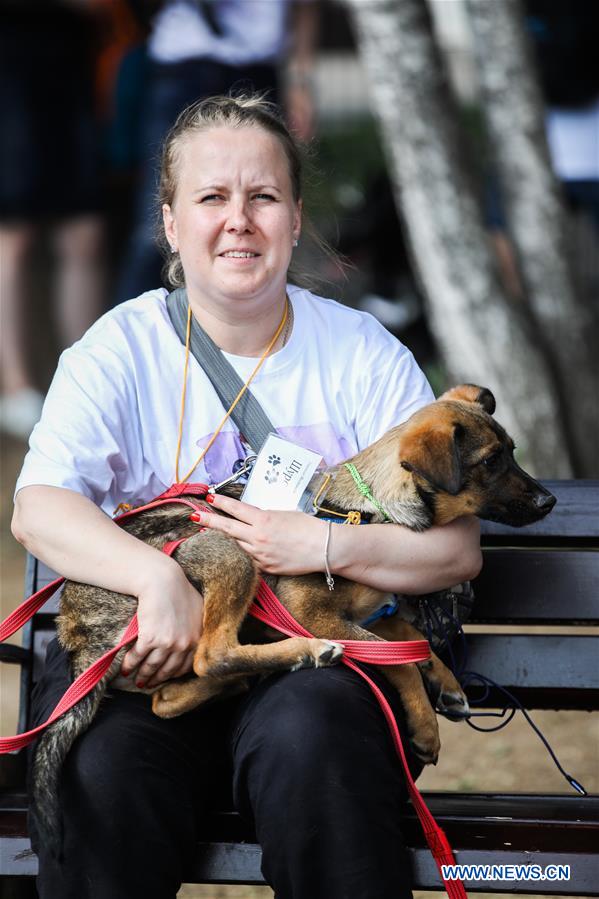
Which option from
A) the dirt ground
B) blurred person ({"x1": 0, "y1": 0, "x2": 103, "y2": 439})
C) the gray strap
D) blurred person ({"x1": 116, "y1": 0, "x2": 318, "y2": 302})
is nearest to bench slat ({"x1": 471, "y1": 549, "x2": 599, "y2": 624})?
the gray strap

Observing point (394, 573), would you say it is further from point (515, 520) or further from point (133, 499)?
point (133, 499)

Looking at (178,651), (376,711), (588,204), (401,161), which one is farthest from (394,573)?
(588,204)

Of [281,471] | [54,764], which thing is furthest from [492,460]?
[54,764]

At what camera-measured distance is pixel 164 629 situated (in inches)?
104

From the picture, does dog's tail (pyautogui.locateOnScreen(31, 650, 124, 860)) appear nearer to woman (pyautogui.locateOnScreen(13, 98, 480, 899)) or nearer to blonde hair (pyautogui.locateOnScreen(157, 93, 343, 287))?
woman (pyautogui.locateOnScreen(13, 98, 480, 899))

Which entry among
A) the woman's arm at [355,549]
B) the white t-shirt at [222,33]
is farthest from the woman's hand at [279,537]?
the white t-shirt at [222,33]

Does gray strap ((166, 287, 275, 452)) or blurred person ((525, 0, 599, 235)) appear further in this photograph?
blurred person ((525, 0, 599, 235))

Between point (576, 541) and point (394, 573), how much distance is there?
30.8 inches

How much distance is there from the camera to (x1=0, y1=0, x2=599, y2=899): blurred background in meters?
6.25

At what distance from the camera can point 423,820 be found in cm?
259

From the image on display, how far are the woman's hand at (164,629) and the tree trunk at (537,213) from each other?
4067mm

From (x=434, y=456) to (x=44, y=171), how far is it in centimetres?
673

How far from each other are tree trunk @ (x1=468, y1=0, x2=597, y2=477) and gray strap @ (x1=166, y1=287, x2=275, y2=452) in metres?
3.71

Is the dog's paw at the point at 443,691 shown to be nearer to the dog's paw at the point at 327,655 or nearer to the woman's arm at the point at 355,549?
the woman's arm at the point at 355,549
